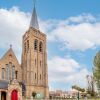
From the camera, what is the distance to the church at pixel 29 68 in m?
70.5

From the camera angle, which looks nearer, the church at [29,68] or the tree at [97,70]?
→ the tree at [97,70]

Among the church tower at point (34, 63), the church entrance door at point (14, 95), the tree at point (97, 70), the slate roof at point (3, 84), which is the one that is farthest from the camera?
the church tower at point (34, 63)

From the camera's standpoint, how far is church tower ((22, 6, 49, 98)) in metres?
71.6

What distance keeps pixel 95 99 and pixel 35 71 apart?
85.8ft

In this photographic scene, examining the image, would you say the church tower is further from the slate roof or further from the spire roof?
the slate roof

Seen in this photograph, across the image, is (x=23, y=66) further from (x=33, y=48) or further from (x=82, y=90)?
(x=82, y=90)

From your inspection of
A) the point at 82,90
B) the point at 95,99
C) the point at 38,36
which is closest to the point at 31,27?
the point at 38,36

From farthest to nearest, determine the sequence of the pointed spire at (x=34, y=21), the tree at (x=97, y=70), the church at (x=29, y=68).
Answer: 1. the pointed spire at (x=34, y=21)
2. the church at (x=29, y=68)
3. the tree at (x=97, y=70)

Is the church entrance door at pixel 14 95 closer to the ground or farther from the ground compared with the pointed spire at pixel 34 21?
closer to the ground

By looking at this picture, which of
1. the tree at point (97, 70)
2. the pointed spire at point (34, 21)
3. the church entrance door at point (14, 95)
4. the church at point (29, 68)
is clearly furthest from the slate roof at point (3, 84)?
the tree at point (97, 70)

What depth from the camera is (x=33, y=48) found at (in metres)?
74.9

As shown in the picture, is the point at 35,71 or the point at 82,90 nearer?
the point at 82,90

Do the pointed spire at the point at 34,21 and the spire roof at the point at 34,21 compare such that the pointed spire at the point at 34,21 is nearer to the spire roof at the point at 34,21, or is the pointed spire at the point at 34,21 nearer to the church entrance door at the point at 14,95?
the spire roof at the point at 34,21

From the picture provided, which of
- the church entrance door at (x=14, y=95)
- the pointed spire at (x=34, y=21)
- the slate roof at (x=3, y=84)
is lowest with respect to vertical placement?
the church entrance door at (x=14, y=95)
